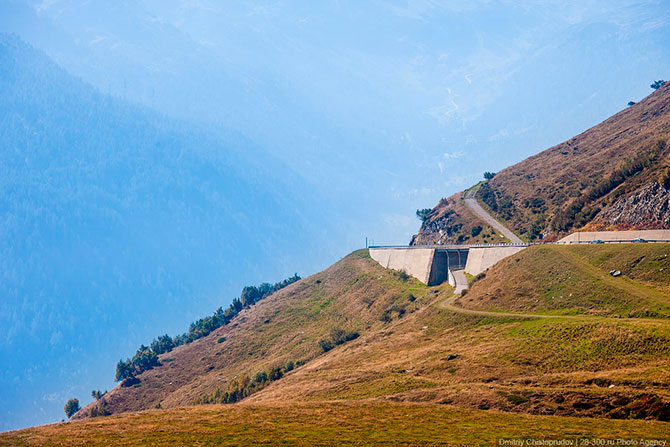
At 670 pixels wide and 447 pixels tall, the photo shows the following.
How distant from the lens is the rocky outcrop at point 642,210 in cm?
7444

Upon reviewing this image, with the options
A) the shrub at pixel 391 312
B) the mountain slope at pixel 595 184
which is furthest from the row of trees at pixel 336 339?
the mountain slope at pixel 595 184

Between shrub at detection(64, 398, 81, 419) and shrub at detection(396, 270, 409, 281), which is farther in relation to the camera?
shrub at detection(64, 398, 81, 419)

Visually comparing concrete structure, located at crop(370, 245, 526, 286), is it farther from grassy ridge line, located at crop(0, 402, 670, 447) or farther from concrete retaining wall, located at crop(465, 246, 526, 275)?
grassy ridge line, located at crop(0, 402, 670, 447)

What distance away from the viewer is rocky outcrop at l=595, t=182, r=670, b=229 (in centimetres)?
7444

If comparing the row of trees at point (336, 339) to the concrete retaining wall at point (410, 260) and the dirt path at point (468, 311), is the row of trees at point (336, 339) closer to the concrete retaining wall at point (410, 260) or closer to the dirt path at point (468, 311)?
the dirt path at point (468, 311)

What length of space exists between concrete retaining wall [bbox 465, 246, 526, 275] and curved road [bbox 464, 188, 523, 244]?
19215 mm

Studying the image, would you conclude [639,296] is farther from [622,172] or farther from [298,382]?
[622,172]

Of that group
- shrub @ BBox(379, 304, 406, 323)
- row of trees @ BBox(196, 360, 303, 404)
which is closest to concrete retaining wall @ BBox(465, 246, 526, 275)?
shrub @ BBox(379, 304, 406, 323)

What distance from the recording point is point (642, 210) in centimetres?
7862

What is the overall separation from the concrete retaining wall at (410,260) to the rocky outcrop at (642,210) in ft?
109

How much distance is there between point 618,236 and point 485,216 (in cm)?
5356

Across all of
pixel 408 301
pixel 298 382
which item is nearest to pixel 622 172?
pixel 408 301

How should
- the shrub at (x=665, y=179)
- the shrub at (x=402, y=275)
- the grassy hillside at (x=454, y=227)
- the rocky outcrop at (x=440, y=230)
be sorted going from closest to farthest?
the shrub at (x=665, y=179) → the shrub at (x=402, y=275) → the grassy hillside at (x=454, y=227) → the rocky outcrop at (x=440, y=230)

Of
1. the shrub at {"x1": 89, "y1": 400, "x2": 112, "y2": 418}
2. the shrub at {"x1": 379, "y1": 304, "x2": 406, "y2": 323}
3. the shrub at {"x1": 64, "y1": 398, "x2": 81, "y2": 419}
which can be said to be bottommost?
the shrub at {"x1": 379, "y1": 304, "x2": 406, "y2": 323}
